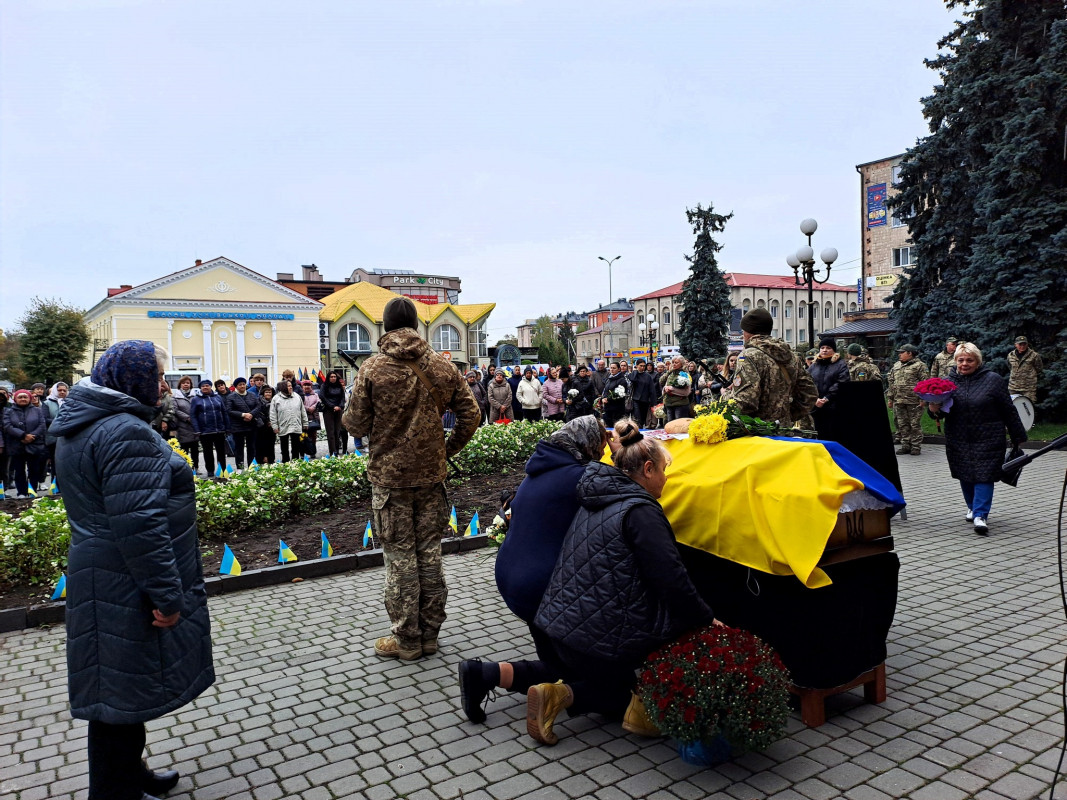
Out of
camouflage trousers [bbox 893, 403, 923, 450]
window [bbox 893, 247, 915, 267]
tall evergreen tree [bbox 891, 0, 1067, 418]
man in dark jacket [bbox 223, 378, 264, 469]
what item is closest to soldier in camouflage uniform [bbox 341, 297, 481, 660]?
man in dark jacket [bbox 223, 378, 264, 469]

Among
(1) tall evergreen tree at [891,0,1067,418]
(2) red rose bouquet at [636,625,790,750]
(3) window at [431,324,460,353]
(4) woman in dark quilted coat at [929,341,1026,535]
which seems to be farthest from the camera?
(3) window at [431,324,460,353]

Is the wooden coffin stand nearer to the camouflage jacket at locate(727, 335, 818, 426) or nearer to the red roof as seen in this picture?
the camouflage jacket at locate(727, 335, 818, 426)

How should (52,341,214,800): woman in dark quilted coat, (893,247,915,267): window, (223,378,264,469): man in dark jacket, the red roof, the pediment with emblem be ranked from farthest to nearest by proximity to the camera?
the red roof, the pediment with emblem, (893,247,915,267): window, (223,378,264,469): man in dark jacket, (52,341,214,800): woman in dark quilted coat

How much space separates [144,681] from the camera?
296 centimetres

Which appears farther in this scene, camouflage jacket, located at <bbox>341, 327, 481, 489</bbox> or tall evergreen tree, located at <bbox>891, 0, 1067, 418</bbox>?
tall evergreen tree, located at <bbox>891, 0, 1067, 418</bbox>

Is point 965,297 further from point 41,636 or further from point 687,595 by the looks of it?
point 41,636

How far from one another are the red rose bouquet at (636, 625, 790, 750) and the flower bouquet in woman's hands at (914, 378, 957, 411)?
5.53m

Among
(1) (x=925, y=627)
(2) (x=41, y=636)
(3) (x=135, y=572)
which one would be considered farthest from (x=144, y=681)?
(1) (x=925, y=627)

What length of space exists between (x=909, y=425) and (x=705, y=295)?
34.4 meters

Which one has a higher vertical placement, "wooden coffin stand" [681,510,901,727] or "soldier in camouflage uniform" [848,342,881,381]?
"soldier in camouflage uniform" [848,342,881,381]

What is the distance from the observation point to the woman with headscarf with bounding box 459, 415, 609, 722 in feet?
12.4

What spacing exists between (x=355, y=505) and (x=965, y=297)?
17.4 metres

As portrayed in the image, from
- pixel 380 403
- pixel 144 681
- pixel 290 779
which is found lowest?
pixel 290 779

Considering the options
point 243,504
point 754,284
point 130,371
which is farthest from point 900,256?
point 754,284
